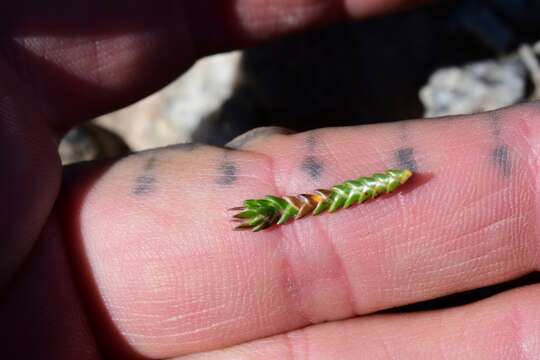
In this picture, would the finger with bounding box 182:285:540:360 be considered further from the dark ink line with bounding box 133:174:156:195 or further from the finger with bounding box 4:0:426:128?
the finger with bounding box 4:0:426:128

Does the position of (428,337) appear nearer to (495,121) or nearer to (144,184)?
(495,121)

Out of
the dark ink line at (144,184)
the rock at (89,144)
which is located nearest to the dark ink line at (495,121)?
the dark ink line at (144,184)

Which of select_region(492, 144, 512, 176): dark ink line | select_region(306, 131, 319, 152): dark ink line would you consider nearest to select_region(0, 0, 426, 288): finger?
select_region(306, 131, 319, 152): dark ink line

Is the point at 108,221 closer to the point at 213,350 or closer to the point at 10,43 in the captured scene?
the point at 213,350

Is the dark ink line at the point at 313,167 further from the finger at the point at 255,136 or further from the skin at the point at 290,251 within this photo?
the finger at the point at 255,136

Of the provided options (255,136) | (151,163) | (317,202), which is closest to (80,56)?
(151,163)
